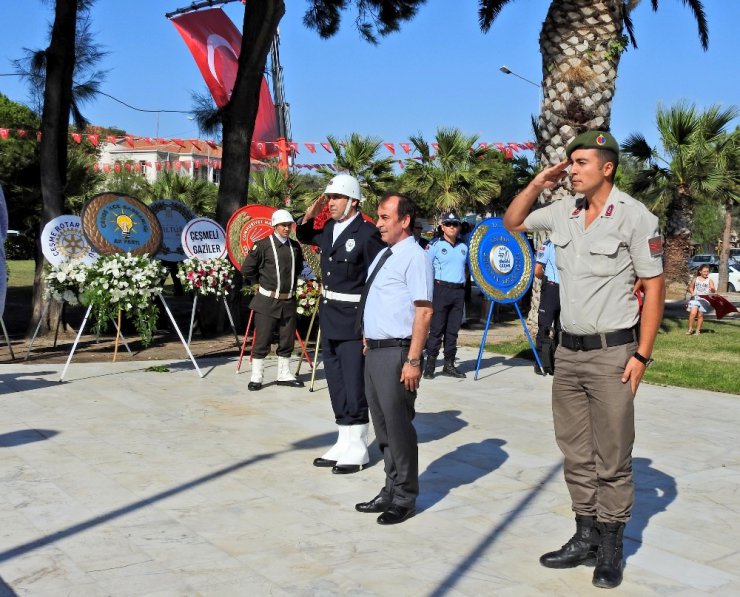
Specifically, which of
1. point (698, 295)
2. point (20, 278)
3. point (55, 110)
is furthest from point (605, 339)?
point (20, 278)

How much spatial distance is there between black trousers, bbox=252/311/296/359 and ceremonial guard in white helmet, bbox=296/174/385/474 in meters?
3.22

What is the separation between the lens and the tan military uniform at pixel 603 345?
475 centimetres

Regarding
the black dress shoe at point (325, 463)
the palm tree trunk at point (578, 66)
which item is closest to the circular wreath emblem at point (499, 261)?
the palm tree trunk at point (578, 66)

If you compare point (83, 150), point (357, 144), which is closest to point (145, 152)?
point (83, 150)

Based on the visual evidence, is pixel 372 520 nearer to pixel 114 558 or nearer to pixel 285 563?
pixel 285 563

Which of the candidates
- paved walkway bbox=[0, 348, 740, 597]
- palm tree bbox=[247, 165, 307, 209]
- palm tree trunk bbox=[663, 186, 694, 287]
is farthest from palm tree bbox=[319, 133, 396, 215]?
paved walkway bbox=[0, 348, 740, 597]

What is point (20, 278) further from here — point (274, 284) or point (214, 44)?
point (274, 284)

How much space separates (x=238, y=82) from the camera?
15.4 metres

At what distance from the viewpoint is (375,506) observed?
19.5 ft

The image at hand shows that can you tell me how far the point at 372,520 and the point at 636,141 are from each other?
24422 millimetres

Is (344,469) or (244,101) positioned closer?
(344,469)

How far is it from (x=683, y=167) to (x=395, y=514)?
78.6 feet

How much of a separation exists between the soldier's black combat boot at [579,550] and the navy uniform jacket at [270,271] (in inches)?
232

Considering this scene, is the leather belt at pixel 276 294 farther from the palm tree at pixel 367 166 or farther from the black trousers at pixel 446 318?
the palm tree at pixel 367 166
